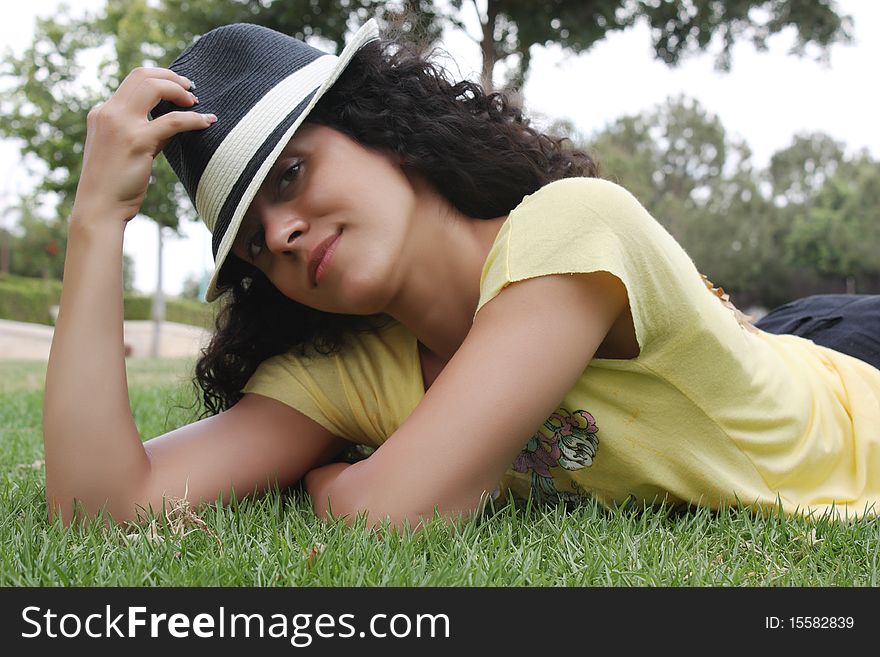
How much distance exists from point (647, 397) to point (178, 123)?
4.19 feet

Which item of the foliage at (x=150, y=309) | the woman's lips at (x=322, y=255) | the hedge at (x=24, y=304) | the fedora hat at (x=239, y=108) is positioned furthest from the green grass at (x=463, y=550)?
the hedge at (x=24, y=304)

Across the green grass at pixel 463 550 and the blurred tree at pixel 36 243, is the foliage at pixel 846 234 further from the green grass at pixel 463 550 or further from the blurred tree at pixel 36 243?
the green grass at pixel 463 550

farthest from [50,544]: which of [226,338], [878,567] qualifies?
[878,567]

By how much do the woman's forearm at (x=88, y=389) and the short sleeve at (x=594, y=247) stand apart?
0.88 metres

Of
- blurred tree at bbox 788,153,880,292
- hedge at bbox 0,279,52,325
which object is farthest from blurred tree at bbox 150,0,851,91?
blurred tree at bbox 788,153,880,292

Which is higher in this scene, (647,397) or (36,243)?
(647,397)

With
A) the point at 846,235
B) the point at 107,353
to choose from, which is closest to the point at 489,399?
the point at 107,353

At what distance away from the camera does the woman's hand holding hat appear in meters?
1.91

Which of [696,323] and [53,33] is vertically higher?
[53,33]

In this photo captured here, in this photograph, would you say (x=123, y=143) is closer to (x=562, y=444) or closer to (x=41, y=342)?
(x=562, y=444)

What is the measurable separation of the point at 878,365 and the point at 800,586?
63.8 inches

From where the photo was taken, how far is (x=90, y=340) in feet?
6.08

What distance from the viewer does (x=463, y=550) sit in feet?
Answer: 5.16
